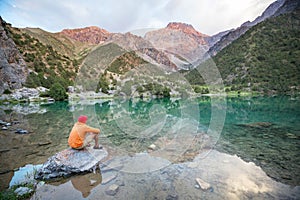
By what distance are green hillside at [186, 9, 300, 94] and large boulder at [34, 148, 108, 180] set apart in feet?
314

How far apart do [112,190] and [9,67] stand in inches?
2375

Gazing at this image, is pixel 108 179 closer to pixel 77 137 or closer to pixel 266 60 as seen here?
pixel 77 137

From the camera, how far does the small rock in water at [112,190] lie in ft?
17.1

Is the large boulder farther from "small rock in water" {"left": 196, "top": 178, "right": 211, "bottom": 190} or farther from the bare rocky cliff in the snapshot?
the bare rocky cliff

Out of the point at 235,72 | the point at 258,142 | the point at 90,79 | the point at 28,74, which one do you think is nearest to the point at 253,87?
the point at 235,72

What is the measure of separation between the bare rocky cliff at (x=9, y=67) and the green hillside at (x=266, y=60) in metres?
90.4

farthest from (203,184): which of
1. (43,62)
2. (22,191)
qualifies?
(43,62)

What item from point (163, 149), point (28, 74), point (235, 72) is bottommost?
point (163, 149)

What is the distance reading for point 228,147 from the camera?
33.1 feet

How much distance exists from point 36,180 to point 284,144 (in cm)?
1223

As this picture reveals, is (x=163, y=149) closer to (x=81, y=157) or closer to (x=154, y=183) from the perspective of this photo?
(x=154, y=183)

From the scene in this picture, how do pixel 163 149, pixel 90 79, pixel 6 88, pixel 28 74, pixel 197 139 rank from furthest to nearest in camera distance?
pixel 90 79
pixel 28 74
pixel 6 88
pixel 197 139
pixel 163 149

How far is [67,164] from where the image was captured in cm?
625

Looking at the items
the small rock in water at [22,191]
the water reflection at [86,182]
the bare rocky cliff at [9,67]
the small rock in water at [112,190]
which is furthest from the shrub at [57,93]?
the small rock in water at [112,190]
